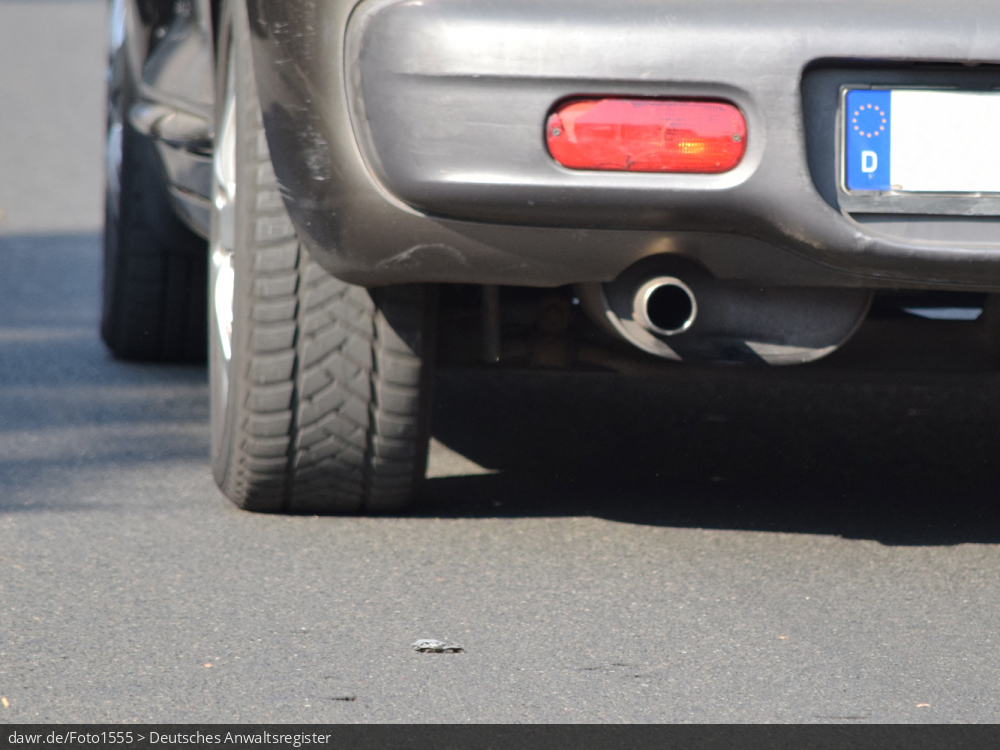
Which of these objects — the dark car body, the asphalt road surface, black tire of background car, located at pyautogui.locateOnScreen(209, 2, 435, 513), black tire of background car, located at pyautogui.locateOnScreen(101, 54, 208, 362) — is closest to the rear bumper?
the dark car body

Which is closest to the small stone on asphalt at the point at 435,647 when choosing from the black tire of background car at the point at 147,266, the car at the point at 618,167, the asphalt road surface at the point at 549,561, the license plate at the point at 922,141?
the asphalt road surface at the point at 549,561

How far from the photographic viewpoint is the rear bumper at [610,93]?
73.4 inches

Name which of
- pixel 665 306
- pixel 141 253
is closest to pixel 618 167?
pixel 665 306

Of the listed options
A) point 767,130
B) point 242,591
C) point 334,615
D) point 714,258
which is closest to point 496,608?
point 334,615

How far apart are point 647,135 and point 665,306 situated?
301 millimetres

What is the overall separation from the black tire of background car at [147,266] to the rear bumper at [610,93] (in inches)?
59.5

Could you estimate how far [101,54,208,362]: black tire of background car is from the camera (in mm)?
3541

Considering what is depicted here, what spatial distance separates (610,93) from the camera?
187 centimetres

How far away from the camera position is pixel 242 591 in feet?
6.86

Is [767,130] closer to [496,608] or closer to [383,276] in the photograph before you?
[383,276]

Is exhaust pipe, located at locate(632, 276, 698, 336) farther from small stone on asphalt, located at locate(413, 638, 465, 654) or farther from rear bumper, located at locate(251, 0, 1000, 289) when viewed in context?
small stone on asphalt, located at locate(413, 638, 465, 654)

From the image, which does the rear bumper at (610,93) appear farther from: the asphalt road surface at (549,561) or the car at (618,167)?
the asphalt road surface at (549,561)

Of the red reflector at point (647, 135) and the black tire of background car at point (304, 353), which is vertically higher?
the red reflector at point (647, 135)
